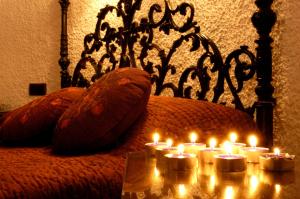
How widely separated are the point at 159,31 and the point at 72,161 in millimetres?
939

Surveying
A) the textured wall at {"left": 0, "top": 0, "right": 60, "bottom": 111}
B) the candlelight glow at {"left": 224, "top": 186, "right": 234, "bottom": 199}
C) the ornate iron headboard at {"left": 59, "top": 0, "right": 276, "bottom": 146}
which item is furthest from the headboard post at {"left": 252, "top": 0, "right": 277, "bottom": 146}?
the textured wall at {"left": 0, "top": 0, "right": 60, "bottom": 111}

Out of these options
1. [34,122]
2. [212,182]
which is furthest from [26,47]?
[212,182]

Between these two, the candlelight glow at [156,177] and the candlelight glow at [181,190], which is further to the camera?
the candlelight glow at [156,177]

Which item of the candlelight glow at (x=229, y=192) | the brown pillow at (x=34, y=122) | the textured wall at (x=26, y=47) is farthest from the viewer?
the textured wall at (x=26, y=47)

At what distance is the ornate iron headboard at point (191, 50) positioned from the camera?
→ 56.8 inches

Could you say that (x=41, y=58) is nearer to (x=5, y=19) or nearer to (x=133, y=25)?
(x=5, y=19)

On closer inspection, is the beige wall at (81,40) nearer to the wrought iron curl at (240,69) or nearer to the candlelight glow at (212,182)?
the wrought iron curl at (240,69)

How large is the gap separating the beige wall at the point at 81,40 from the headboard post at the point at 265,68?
0.18ft

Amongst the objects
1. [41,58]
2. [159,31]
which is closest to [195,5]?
[159,31]

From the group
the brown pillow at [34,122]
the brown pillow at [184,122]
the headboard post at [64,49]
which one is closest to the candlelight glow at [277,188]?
the brown pillow at [184,122]

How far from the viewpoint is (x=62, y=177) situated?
3.33 ft

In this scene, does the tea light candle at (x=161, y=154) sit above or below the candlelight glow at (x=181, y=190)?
above

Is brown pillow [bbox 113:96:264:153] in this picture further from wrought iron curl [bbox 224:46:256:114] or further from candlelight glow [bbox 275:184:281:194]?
candlelight glow [bbox 275:184:281:194]

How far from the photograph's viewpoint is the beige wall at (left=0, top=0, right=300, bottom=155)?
1445mm
